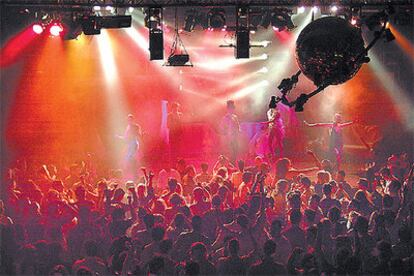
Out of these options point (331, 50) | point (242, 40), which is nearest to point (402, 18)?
point (242, 40)

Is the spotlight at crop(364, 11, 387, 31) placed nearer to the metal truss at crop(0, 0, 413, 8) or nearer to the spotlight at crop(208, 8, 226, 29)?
the metal truss at crop(0, 0, 413, 8)

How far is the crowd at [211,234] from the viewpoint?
5.84 metres

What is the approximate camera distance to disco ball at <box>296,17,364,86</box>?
388cm

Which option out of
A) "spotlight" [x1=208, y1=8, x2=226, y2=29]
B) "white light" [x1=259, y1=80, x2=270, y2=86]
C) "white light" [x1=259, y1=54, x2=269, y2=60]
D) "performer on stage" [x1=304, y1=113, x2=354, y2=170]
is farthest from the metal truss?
"white light" [x1=259, y1=80, x2=270, y2=86]

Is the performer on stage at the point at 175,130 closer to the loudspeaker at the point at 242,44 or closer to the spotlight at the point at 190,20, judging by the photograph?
the spotlight at the point at 190,20

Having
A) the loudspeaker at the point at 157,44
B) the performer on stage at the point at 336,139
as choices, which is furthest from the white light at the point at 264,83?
the loudspeaker at the point at 157,44

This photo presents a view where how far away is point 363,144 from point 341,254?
30.0 ft

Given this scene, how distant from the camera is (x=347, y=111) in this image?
49.0 ft

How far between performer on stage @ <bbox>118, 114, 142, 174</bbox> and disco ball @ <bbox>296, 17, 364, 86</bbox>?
976 centimetres

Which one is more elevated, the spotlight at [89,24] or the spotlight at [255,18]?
the spotlight at [255,18]

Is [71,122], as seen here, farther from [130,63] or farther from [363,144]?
[363,144]

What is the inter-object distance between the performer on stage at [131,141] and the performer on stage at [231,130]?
189 centimetres

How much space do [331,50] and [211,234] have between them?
371 cm

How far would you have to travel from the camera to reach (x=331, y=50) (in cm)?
387
